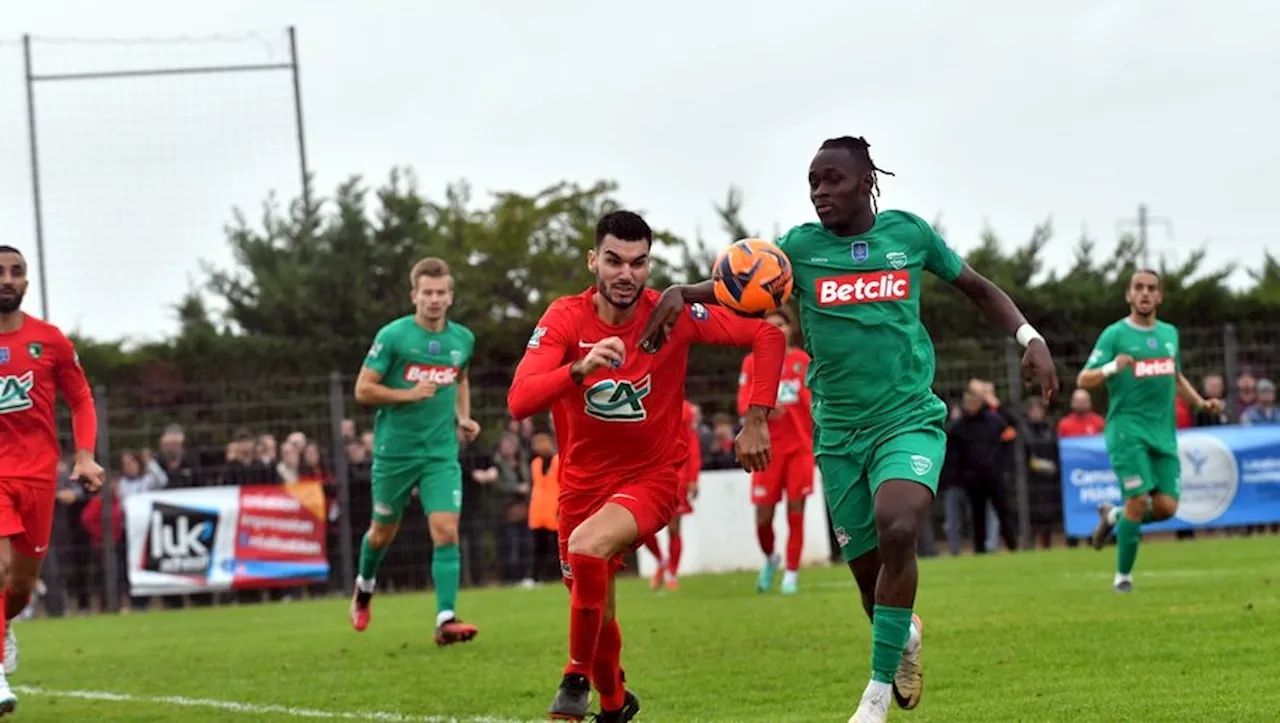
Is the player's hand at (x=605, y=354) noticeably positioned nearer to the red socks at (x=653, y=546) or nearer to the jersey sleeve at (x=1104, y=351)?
the red socks at (x=653, y=546)

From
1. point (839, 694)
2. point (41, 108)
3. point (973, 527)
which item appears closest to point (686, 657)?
point (839, 694)

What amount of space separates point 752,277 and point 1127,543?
8.20m

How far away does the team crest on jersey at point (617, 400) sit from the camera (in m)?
8.12

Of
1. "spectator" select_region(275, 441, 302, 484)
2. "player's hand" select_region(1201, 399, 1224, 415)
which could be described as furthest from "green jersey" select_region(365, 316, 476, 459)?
"spectator" select_region(275, 441, 302, 484)

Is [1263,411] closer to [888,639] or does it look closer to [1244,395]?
[1244,395]

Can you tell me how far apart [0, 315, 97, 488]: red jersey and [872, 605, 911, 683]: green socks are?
17.5 feet

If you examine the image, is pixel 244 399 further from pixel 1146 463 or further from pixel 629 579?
pixel 1146 463

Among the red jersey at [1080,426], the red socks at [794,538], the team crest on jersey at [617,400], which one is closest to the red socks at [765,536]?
the red socks at [794,538]

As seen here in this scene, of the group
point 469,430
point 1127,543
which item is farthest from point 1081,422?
point 469,430

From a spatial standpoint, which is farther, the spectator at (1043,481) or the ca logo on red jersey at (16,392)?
the spectator at (1043,481)

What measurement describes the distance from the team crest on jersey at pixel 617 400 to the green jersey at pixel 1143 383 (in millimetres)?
7926

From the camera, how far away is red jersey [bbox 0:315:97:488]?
35.6ft

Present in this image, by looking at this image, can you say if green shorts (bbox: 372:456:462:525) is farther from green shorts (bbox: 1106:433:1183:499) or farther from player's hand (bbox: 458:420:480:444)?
green shorts (bbox: 1106:433:1183:499)

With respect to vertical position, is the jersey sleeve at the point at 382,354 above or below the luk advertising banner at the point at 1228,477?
above
